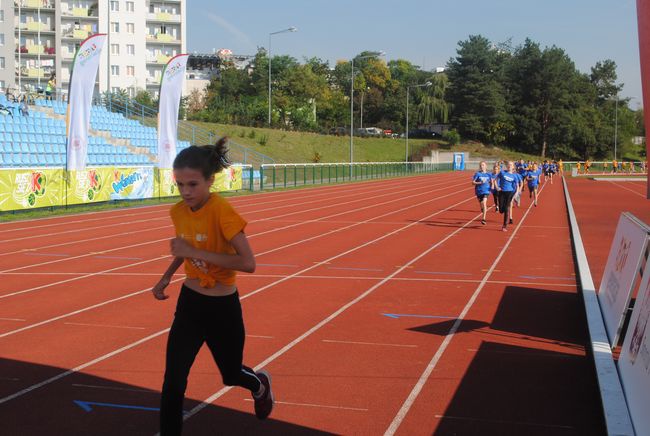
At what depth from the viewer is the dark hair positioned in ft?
13.6

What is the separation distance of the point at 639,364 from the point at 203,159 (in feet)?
10.7

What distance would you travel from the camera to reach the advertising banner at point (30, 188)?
71.5 ft

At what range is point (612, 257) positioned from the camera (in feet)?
30.8

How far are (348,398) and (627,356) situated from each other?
214cm

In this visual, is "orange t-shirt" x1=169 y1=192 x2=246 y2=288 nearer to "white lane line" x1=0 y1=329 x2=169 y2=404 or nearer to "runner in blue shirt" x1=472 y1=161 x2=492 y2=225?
"white lane line" x1=0 y1=329 x2=169 y2=404

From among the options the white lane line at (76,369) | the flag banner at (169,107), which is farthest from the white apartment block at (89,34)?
the white lane line at (76,369)

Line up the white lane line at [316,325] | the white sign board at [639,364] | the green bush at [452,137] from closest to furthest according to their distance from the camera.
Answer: the white sign board at [639,364] → the white lane line at [316,325] → the green bush at [452,137]

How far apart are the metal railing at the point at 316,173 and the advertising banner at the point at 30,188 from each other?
16.6 meters

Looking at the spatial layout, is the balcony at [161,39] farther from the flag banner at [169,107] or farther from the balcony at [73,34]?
the flag banner at [169,107]

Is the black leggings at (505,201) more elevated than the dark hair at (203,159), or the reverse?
the dark hair at (203,159)

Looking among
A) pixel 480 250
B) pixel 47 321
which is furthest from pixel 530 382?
pixel 480 250

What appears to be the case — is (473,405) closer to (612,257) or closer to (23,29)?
(612,257)

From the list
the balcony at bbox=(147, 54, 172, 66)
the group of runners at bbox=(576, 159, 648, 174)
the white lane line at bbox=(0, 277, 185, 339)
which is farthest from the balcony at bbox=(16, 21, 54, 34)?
the white lane line at bbox=(0, 277, 185, 339)

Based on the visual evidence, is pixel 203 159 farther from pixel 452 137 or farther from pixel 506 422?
pixel 452 137
